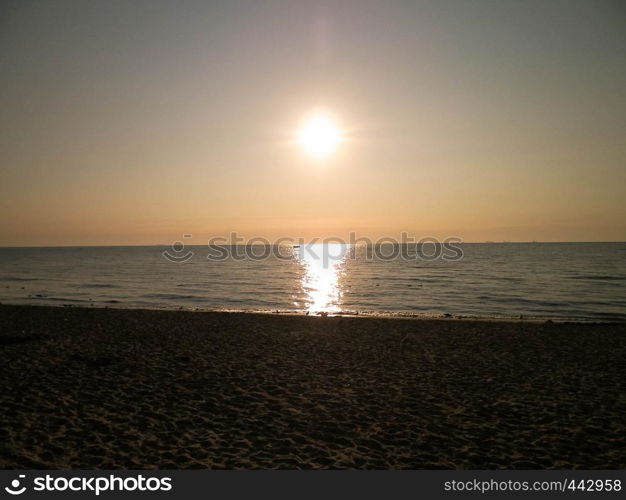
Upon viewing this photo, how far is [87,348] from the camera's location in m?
16.2

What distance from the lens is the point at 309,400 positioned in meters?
10.7

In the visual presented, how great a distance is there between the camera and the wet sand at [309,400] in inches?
305

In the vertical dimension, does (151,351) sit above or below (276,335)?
below

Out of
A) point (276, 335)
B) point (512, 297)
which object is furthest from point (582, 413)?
point (512, 297)

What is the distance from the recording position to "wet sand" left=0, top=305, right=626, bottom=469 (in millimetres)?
7738

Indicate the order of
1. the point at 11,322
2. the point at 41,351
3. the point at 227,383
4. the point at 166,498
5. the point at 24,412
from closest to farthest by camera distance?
the point at 166,498 → the point at 24,412 → the point at 227,383 → the point at 41,351 → the point at 11,322

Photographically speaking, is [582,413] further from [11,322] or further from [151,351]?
[11,322]

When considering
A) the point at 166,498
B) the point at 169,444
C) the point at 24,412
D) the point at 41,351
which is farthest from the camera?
the point at 41,351

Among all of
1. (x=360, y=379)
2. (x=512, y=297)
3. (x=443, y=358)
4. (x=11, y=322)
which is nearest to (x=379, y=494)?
(x=360, y=379)

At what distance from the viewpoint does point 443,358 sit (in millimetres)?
15477

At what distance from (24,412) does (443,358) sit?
44.0ft

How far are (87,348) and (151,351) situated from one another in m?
2.66

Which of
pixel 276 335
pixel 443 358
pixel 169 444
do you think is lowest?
pixel 169 444

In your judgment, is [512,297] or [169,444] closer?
[169,444]
